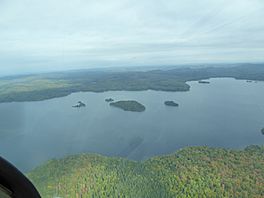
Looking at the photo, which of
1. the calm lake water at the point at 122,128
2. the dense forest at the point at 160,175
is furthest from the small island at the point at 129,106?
the dense forest at the point at 160,175

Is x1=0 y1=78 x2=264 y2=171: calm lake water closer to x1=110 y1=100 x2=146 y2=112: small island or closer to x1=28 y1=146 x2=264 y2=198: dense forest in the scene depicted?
x1=110 y1=100 x2=146 y2=112: small island

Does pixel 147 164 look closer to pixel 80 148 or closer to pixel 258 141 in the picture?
pixel 80 148

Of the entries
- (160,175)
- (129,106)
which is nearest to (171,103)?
(129,106)

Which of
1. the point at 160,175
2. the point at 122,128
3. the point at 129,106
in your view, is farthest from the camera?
the point at 129,106

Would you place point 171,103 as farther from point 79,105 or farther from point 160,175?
point 160,175

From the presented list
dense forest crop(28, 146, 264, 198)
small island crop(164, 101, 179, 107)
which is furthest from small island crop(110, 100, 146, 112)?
dense forest crop(28, 146, 264, 198)

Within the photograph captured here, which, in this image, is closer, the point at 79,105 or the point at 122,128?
the point at 122,128

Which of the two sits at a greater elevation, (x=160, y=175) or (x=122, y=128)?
(x=122, y=128)
